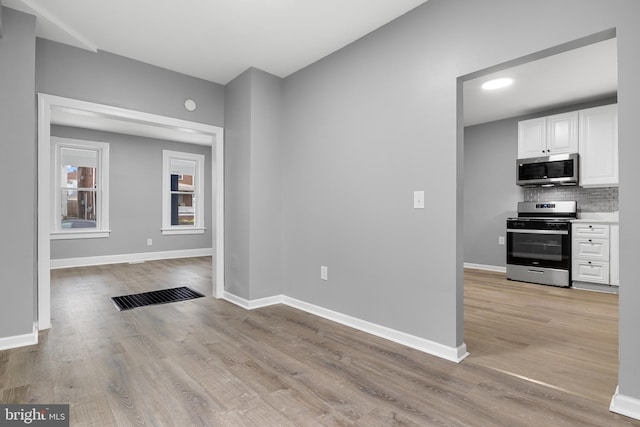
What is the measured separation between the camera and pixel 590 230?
429 centimetres

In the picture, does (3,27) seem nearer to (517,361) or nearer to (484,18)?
(484,18)

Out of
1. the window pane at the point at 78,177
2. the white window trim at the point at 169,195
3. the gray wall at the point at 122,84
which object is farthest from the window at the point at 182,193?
the gray wall at the point at 122,84

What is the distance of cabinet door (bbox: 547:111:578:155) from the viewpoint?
4.52 meters

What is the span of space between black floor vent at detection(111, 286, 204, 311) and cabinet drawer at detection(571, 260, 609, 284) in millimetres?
4779

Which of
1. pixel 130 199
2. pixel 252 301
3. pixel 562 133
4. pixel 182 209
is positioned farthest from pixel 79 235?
pixel 562 133

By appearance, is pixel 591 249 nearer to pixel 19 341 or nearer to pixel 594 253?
pixel 594 253

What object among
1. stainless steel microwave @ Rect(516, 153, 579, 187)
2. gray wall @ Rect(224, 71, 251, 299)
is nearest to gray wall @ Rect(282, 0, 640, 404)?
gray wall @ Rect(224, 71, 251, 299)

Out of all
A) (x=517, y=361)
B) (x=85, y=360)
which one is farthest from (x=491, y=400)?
(x=85, y=360)

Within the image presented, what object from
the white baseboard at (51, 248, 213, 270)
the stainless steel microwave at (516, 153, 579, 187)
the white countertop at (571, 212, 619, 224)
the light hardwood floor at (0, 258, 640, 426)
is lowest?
the light hardwood floor at (0, 258, 640, 426)

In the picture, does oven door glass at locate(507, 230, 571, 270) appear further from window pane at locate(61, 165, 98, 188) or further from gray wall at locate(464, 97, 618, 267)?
window pane at locate(61, 165, 98, 188)

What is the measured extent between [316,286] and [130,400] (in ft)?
6.08

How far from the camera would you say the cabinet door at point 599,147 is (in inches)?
166

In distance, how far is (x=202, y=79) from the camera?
12.5 ft

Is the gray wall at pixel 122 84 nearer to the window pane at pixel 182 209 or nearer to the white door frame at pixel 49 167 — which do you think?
the white door frame at pixel 49 167
